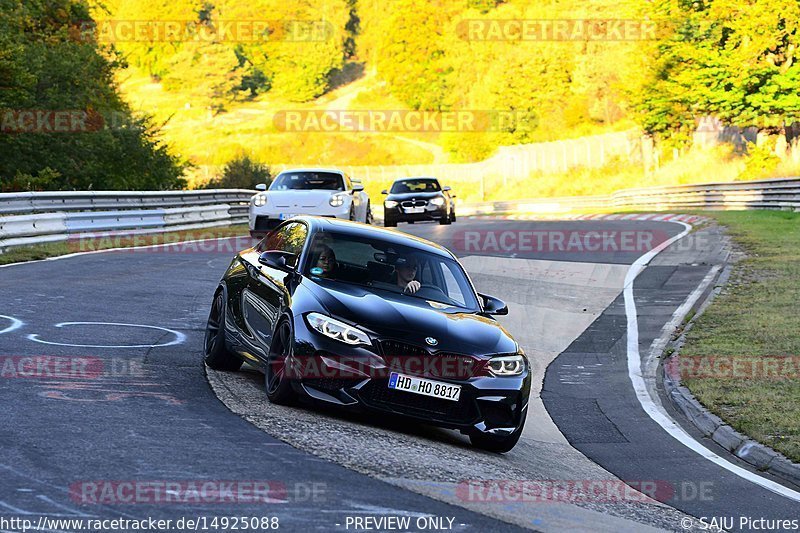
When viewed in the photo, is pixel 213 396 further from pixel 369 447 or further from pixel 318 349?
pixel 369 447

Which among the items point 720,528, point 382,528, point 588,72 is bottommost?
point 720,528

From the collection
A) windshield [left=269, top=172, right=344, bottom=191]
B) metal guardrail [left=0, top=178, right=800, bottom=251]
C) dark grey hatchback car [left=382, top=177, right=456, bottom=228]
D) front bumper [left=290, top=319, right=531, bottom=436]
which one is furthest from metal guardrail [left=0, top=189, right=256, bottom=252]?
front bumper [left=290, top=319, right=531, bottom=436]

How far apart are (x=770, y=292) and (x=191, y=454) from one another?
45.4ft

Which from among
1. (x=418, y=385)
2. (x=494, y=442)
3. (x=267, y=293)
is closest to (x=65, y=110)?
(x=267, y=293)

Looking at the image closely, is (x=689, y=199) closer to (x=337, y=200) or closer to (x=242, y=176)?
(x=242, y=176)

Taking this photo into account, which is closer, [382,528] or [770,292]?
[382,528]

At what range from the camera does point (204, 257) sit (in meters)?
23.0

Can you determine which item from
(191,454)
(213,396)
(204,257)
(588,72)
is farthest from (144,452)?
(588,72)

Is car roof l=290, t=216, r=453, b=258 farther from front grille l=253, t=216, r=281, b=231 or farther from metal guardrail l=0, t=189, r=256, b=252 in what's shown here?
front grille l=253, t=216, r=281, b=231

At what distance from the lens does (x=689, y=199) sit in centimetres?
4772

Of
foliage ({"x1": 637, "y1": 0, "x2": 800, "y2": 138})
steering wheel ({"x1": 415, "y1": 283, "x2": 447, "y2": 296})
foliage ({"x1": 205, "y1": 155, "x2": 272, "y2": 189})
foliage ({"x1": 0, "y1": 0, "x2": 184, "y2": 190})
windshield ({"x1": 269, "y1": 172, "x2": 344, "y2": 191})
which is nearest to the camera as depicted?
steering wheel ({"x1": 415, "y1": 283, "x2": 447, "y2": 296})

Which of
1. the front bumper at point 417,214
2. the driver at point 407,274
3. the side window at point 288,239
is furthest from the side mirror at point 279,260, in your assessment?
the front bumper at point 417,214

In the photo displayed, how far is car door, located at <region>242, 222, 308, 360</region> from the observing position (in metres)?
9.36

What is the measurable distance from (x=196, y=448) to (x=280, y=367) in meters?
1.67
